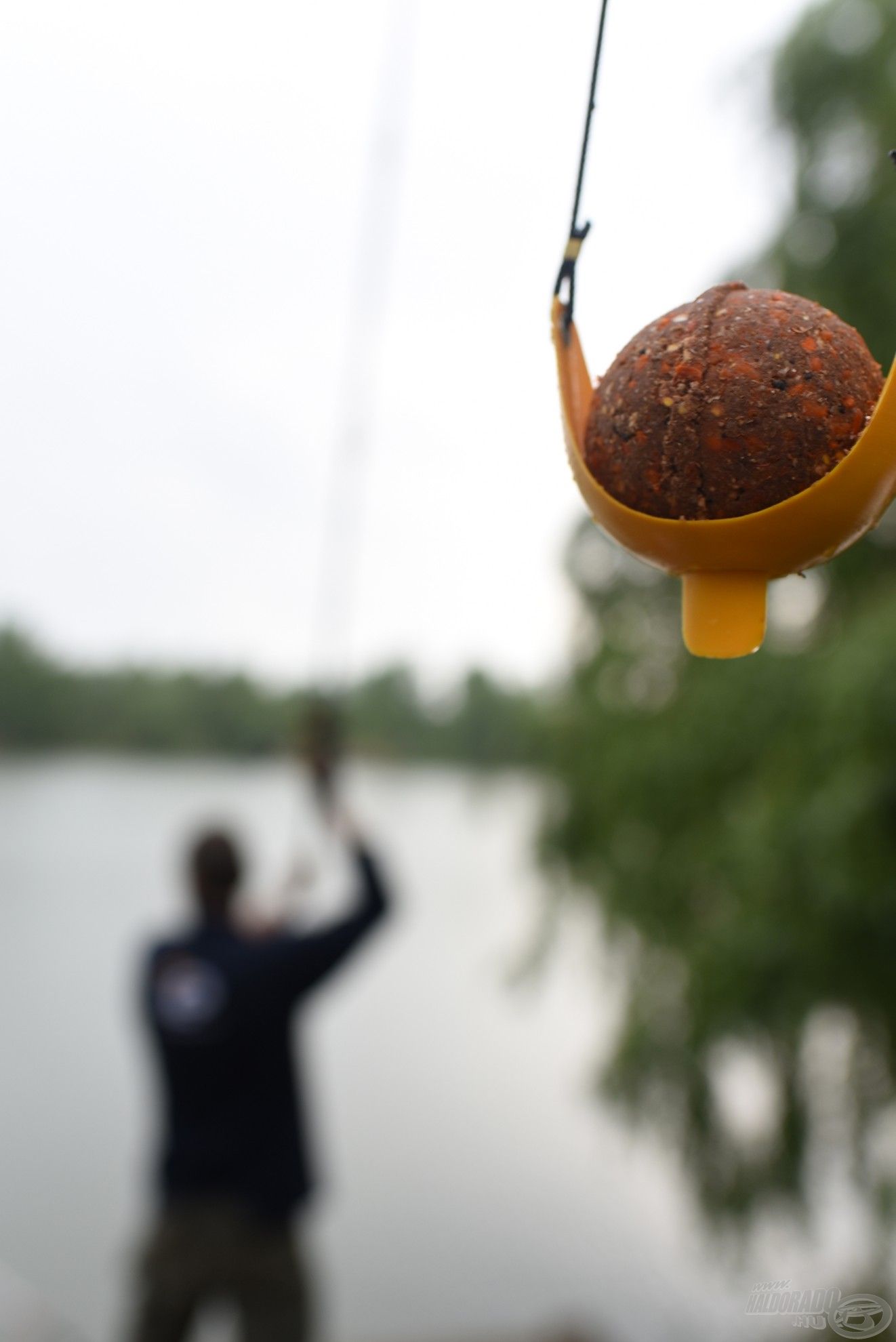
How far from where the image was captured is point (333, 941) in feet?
7.08

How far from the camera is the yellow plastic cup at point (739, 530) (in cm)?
60

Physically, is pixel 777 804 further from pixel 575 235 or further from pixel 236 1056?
pixel 575 235

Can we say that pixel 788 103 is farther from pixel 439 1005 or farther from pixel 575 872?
pixel 439 1005

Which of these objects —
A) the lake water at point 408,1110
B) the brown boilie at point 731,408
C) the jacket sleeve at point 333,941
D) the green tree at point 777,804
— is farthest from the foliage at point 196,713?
the brown boilie at point 731,408

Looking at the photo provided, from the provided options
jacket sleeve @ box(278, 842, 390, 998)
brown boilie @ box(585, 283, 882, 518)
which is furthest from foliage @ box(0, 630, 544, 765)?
brown boilie @ box(585, 283, 882, 518)

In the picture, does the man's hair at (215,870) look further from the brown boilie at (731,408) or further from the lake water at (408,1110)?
the brown boilie at (731,408)

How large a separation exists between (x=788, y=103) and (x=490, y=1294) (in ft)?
24.1

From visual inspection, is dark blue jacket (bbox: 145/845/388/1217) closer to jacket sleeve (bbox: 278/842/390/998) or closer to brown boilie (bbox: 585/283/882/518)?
jacket sleeve (bbox: 278/842/390/998)

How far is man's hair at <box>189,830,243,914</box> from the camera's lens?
217cm

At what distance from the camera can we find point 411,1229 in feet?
29.1

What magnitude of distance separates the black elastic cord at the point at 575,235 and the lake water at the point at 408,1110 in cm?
178

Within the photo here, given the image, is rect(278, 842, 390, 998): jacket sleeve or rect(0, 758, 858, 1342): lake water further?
rect(0, 758, 858, 1342): lake water

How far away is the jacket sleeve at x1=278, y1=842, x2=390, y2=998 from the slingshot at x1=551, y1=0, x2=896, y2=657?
5.19 feet

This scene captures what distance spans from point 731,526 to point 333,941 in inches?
65.8
